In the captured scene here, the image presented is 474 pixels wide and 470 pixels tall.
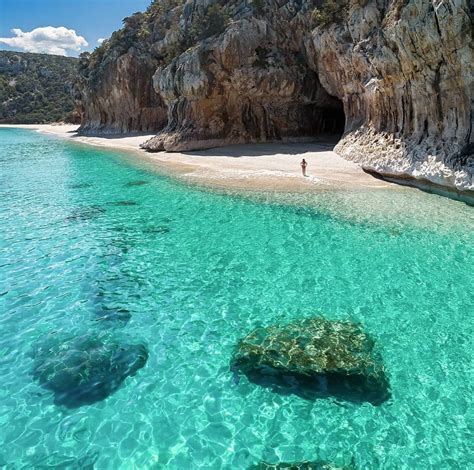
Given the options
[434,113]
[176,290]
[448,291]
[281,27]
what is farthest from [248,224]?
[281,27]

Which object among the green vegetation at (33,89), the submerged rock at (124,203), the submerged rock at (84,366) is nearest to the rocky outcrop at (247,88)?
the submerged rock at (124,203)

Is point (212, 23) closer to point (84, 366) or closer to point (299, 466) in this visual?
point (84, 366)

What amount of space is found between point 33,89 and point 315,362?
14735 centimetres

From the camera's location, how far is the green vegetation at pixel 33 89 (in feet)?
391

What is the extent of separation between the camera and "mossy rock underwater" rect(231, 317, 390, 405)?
7551 millimetres

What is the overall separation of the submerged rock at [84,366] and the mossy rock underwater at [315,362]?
Answer: 2.28m

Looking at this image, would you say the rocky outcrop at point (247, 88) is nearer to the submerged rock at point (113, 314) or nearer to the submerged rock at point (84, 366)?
the submerged rock at point (113, 314)

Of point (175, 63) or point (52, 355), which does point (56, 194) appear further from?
point (175, 63)

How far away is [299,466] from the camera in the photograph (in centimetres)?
594

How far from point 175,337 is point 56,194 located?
18.4m

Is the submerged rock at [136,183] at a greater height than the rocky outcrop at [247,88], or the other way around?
the rocky outcrop at [247,88]

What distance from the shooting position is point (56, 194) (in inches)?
960

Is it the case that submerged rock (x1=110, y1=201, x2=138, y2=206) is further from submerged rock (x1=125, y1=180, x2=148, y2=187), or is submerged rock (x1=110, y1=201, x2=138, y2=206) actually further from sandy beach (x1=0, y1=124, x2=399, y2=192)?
sandy beach (x1=0, y1=124, x2=399, y2=192)

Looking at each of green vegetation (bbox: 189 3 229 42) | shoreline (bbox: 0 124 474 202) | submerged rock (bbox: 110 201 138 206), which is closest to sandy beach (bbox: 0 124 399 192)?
shoreline (bbox: 0 124 474 202)
